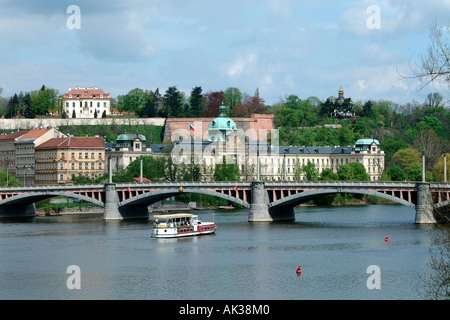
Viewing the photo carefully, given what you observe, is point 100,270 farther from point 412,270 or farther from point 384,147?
point 384,147

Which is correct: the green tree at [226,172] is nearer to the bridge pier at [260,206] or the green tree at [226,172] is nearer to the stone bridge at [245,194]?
the stone bridge at [245,194]

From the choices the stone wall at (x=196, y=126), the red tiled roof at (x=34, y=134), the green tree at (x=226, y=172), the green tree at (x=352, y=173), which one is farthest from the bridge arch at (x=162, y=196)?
the stone wall at (x=196, y=126)

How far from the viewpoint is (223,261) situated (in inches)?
2440

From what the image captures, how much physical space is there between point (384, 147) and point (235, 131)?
2765 centimetres

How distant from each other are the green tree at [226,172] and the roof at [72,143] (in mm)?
20610

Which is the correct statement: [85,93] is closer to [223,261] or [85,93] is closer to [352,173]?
[352,173]

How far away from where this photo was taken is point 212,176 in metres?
141

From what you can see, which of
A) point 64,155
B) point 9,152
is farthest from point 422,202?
point 9,152

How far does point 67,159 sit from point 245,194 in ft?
177

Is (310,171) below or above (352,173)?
above

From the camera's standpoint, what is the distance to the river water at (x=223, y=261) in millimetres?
50688

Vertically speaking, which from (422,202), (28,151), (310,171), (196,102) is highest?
(196,102)

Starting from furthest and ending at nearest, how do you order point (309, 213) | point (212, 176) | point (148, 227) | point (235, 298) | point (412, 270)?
point (212, 176) < point (309, 213) < point (148, 227) < point (412, 270) < point (235, 298)
